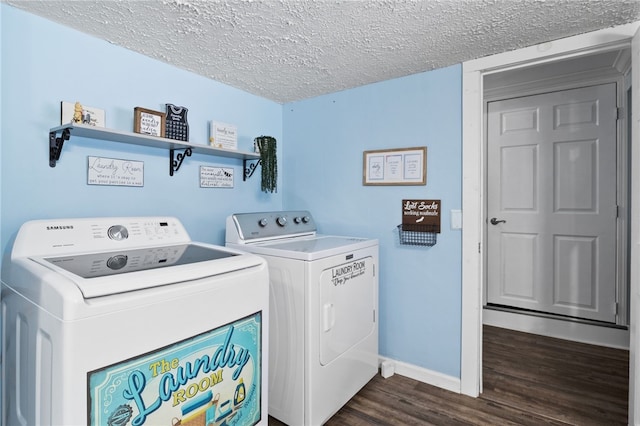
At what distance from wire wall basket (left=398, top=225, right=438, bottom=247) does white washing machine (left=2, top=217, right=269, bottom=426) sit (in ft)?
3.88

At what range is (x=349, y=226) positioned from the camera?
8.37 ft

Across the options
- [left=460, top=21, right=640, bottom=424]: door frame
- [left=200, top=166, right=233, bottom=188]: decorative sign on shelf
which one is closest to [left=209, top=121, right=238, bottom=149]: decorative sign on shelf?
[left=200, top=166, right=233, bottom=188]: decorative sign on shelf

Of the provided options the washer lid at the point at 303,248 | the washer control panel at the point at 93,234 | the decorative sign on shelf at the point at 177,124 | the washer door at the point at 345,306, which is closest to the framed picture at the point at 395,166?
the washer lid at the point at 303,248

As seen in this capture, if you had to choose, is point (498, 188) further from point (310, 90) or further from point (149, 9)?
point (149, 9)

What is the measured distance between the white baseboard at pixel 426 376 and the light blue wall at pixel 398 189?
34mm

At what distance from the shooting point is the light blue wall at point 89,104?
1484 mm

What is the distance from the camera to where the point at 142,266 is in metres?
1.24

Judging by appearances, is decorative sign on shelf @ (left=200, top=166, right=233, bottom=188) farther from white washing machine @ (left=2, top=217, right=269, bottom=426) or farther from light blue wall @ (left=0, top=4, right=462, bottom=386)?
white washing machine @ (left=2, top=217, right=269, bottom=426)

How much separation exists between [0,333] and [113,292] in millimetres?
931

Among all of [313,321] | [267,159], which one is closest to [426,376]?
[313,321]

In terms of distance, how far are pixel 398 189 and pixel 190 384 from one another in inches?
67.3

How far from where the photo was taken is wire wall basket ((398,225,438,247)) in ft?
7.20

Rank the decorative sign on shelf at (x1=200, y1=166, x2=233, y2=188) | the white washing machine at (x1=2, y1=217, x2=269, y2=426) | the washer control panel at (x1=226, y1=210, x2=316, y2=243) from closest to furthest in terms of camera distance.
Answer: the white washing machine at (x1=2, y1=217, x2=269, y2=426)
the washer control panel at (x1=226, y1=210, x2=316, y2=243)
the decorative sign on shelf at (x1=200, y1=166, x2=233, y2=188)

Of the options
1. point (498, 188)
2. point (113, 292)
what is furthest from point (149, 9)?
point (498, 188)
